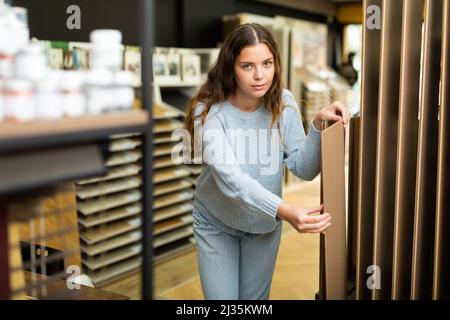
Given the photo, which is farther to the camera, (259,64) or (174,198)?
(174,198)

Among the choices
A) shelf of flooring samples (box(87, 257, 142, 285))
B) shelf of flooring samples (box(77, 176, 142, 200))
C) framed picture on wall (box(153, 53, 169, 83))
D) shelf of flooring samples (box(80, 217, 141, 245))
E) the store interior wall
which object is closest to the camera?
the store interior wall

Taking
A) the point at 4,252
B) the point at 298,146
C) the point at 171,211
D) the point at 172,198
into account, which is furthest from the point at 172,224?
the point at 4,252

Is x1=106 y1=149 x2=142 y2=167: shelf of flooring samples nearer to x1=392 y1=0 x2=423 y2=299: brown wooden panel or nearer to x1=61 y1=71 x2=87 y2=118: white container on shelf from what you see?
x1=392 y1=0 x2=423 y2=299: brown wooden panel

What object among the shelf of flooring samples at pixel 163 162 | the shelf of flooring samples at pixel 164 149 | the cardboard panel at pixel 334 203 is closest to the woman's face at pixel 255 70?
the cardboard panel at pixel 334 203

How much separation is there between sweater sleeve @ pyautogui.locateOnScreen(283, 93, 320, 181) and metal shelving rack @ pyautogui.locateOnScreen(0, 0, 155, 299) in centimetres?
88

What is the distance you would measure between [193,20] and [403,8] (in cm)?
355

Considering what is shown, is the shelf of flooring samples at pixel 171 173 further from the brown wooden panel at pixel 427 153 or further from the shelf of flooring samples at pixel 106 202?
the brown wooden panel at pixel 427 153

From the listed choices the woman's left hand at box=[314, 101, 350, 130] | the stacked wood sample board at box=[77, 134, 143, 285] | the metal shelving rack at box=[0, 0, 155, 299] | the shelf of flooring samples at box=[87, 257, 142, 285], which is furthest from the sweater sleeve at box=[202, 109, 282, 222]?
the shelf of flooring samples at box=[87, 257, 142, 285]

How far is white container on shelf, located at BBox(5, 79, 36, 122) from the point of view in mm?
936

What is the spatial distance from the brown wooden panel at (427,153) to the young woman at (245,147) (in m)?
0.28

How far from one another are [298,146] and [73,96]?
3.68 feet

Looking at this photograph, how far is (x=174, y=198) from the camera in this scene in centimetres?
418
